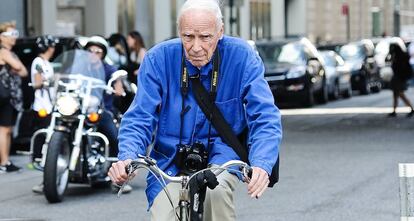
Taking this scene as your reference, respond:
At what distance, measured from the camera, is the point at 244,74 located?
4906mm

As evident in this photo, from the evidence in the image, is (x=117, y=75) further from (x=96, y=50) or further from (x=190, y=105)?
(x=190, y=105)

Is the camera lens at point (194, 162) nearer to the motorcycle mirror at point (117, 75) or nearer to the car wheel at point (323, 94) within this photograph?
the motorcycle mirror at point (117, 75)

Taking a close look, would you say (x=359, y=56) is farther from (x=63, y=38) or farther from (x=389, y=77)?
(x=63, y=38)

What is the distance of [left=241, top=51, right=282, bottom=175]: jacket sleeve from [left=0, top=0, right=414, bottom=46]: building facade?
1875 cm

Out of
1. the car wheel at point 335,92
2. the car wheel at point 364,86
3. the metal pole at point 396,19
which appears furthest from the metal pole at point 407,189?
the metal pole at point 396,19

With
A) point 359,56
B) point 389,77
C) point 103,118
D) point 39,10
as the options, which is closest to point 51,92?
point 103,118

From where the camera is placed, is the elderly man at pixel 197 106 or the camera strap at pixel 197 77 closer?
the elderly man at pixel 197 106

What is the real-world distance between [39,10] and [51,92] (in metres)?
16.1

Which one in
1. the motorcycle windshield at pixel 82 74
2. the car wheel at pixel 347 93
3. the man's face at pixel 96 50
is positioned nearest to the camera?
the motorcycle windshield at pixel 82 74

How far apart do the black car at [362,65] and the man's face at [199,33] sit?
31.3m

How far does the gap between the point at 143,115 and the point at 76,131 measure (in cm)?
639

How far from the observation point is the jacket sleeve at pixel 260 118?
15.3 feet

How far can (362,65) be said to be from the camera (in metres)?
36.2

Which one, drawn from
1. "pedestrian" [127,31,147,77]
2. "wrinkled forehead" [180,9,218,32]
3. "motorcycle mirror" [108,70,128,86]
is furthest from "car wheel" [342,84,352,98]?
"wrinkled forehead" [180,9,218,32]
